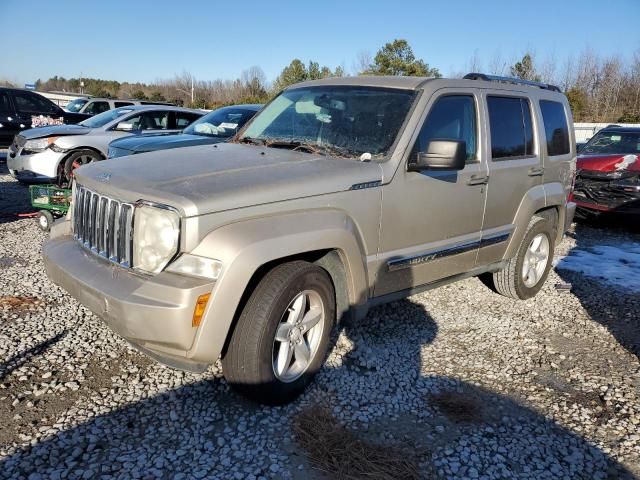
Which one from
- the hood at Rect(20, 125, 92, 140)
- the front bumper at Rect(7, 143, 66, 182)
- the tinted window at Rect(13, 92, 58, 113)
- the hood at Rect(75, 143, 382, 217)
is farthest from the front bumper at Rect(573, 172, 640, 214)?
the tinted window at Rect(13, 92, 58, 113)

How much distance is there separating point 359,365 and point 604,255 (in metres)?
5.18

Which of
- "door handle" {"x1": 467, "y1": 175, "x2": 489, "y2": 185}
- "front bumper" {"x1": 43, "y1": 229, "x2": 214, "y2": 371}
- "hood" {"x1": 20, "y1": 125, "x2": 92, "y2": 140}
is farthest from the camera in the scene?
"hood" {"x1": 20, "y1": 125, "x2": 92, "y2": 140}

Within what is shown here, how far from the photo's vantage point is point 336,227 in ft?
10.2

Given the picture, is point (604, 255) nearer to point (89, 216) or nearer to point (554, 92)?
point (554, 92)

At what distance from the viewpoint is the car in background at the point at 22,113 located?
1305 cm

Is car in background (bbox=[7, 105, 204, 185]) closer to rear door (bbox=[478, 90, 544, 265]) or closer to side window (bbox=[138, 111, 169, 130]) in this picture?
side window (bbox=[138, 111, 169, 130])

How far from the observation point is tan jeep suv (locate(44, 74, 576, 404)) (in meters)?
2.65

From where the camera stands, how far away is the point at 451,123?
401 centimetres

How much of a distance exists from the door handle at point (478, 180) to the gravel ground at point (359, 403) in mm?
1286

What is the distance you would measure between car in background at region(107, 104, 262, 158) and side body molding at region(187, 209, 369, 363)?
3.25 m

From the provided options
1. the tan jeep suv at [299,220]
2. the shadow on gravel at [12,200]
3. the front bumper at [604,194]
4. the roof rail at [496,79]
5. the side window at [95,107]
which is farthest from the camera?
the side window at [95,107]

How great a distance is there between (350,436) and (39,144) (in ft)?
26.4

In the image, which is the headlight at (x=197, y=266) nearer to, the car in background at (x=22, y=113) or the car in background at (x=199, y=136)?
the car in background at (x=199, y=136)

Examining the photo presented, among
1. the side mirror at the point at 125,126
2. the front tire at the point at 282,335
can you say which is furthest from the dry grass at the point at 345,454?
the side mirror at the point at 125,126
